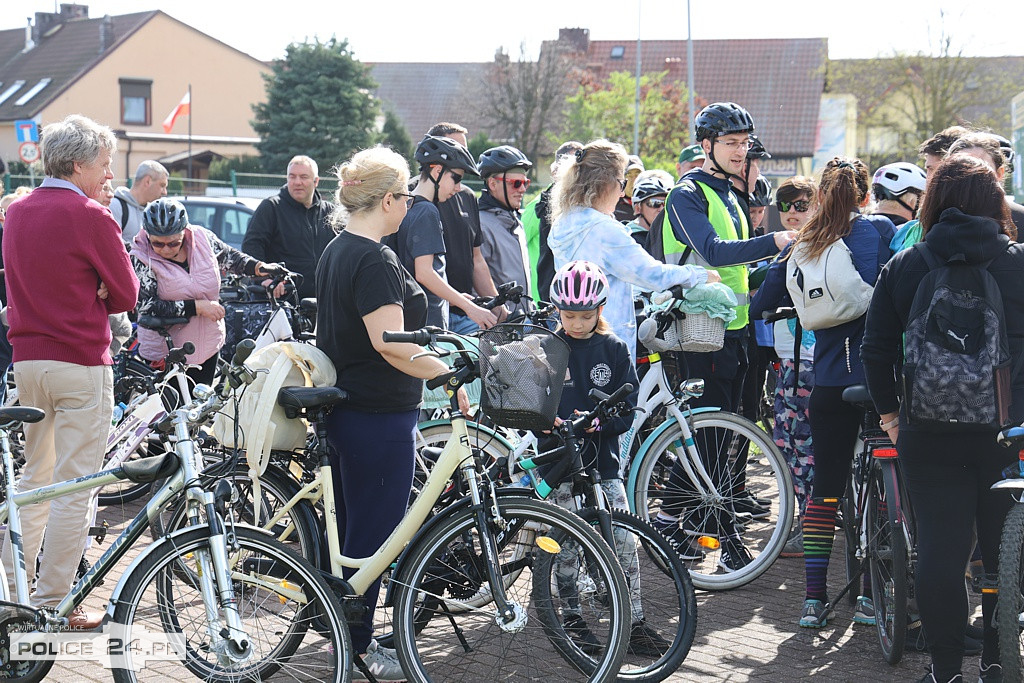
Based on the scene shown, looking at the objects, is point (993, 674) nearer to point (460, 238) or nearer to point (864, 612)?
point (864, 612)

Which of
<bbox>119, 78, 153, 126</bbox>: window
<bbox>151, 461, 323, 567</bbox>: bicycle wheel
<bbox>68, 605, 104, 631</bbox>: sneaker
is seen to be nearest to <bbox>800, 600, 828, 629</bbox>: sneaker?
<bbox>151, 461, 323, 567</bbox>: bicycle wheel

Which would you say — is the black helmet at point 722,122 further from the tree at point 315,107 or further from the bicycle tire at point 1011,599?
the tree at point 315,107

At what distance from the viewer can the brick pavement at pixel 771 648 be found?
5.08 metres

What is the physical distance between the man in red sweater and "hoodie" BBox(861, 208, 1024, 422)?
3.20 m

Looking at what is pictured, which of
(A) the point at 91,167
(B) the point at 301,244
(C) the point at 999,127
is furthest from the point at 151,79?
(A) the point at 91,167

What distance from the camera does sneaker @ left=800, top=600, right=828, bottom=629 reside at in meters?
5.71

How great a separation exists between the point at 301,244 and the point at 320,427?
17.0ft

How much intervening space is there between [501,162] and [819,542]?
125 inches

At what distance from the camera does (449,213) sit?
7098 millimetres

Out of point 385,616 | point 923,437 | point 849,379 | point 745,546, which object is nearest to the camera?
point 923,437

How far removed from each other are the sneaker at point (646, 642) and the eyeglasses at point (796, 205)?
402 cm

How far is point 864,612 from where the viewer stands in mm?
5770

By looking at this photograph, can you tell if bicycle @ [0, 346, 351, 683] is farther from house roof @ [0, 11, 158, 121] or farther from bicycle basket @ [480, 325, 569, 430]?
house roof @ [0, 11, 158, 121]

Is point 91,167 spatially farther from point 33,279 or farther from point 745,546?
point 745,546
